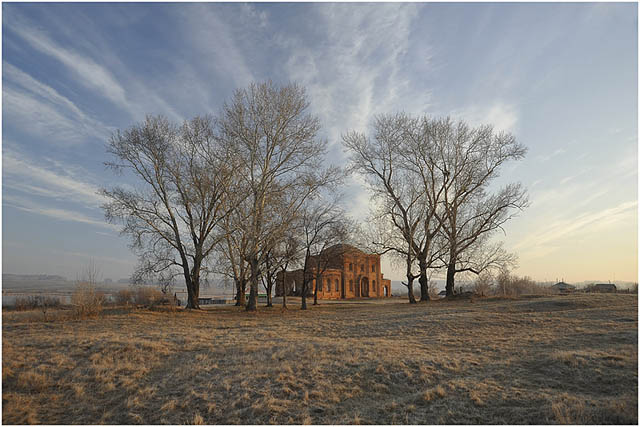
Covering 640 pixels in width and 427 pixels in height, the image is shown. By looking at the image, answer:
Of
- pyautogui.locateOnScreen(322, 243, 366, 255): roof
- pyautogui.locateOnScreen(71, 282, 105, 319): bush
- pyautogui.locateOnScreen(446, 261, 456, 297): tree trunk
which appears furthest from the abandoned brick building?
pyautogui.locateOnScreen(71, 282, 105, 319): bush

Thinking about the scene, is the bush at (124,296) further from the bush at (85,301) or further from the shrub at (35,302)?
the bush at (85,301)

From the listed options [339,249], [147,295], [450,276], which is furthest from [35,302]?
[450,276]

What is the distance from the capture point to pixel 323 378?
783 centimetres

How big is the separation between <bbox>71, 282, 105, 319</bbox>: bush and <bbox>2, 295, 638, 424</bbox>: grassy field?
4012 mm

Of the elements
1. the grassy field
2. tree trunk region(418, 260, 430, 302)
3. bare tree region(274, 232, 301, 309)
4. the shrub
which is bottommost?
the grassy field

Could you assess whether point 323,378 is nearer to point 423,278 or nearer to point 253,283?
point 253,283

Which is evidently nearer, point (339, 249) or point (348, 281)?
point (339, 249)

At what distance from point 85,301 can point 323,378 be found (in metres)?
13.5

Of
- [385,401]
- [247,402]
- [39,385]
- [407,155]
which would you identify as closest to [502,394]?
[385,401]

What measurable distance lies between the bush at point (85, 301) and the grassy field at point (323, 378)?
4012 mm

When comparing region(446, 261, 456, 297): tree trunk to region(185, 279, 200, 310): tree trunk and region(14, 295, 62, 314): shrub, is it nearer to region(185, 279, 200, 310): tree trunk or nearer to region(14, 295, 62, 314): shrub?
region(185, 279, 200, 310): tree trunk

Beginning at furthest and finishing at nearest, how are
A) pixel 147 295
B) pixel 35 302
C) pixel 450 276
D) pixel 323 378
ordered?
1. pixel 450 276
2. pixel 147 295
3. pixel 35 302
4. pixel 323 378

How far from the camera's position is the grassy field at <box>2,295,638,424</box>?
6.33 metres

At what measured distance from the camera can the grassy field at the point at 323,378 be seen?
6.33 meters
